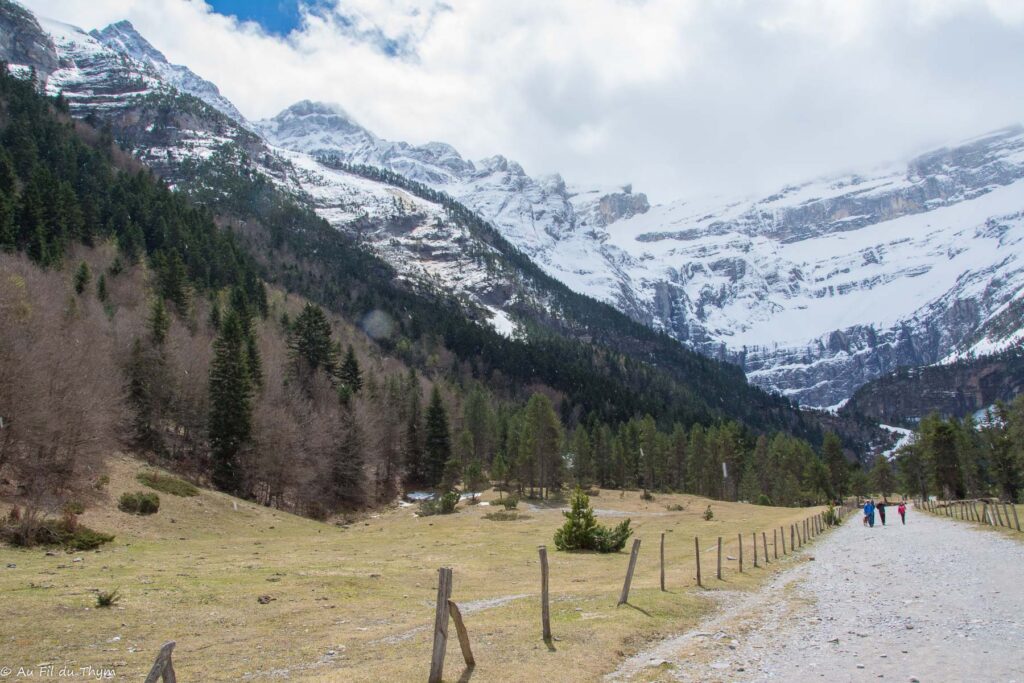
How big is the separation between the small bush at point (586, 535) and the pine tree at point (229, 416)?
3454 cm

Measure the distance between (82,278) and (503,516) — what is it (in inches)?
2327

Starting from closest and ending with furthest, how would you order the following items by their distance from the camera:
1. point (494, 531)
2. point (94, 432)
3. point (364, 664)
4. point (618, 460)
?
point (364, 664)
point (94, 432)
point (494, 531)
point (618, 460)

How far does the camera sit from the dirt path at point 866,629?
12656mm

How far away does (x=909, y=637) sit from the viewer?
49.5 feet

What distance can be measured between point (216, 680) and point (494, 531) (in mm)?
41809

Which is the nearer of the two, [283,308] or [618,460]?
[618,460]

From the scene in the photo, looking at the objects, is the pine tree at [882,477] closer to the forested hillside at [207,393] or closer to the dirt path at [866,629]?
the forested hillside at [207,393]

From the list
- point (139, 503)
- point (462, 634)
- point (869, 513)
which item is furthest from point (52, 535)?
point (869, 513)

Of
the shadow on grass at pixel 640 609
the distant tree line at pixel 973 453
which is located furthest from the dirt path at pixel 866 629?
the distant tree line at pixel 973 453

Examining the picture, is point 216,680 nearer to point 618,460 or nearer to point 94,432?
point 94,432

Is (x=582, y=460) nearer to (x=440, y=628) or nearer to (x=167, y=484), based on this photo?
(x=167, y=484)

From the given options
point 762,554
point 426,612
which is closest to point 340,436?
point 762,554

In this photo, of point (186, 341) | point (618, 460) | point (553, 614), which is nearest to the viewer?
point (553, 614)

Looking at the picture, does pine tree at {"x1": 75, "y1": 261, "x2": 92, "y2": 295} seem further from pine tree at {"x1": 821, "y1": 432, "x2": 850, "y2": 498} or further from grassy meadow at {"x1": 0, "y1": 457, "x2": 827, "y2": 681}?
pine tree at {"x1": 821, "y1": 432, "x2": 850, "y2": 498}
